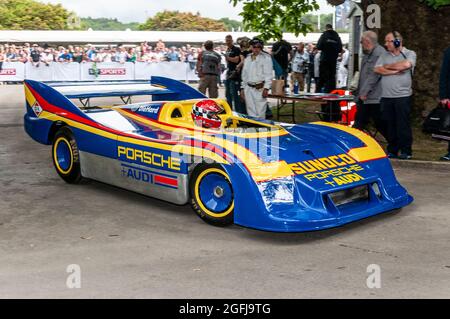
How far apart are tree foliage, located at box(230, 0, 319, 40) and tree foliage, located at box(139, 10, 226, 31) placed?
96.1 metres

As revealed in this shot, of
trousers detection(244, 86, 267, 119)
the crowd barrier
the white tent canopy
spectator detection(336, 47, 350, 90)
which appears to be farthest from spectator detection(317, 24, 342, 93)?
the white tent canopy

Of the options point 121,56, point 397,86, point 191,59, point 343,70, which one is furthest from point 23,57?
point 397,86

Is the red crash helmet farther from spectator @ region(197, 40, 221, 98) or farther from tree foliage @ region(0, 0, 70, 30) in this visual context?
tree foliage @ region(0, 0, 70, 30)

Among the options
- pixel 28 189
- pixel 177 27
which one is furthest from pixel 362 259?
pixel 177 27

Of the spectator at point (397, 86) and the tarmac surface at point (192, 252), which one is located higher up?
the spectator at point (397, 86)

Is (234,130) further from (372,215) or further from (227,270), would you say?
(227,270)

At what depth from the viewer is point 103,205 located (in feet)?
23.3

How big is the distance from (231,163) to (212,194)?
0.48 m

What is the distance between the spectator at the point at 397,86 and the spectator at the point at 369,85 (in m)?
0.23

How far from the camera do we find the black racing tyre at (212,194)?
19.8 feet

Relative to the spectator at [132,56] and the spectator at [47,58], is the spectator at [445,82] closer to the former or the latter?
the spectator at [47,58]

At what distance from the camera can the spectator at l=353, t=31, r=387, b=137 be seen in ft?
30.2

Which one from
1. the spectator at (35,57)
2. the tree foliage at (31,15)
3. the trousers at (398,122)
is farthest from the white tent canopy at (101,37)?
the tree foliage at (31,15)
